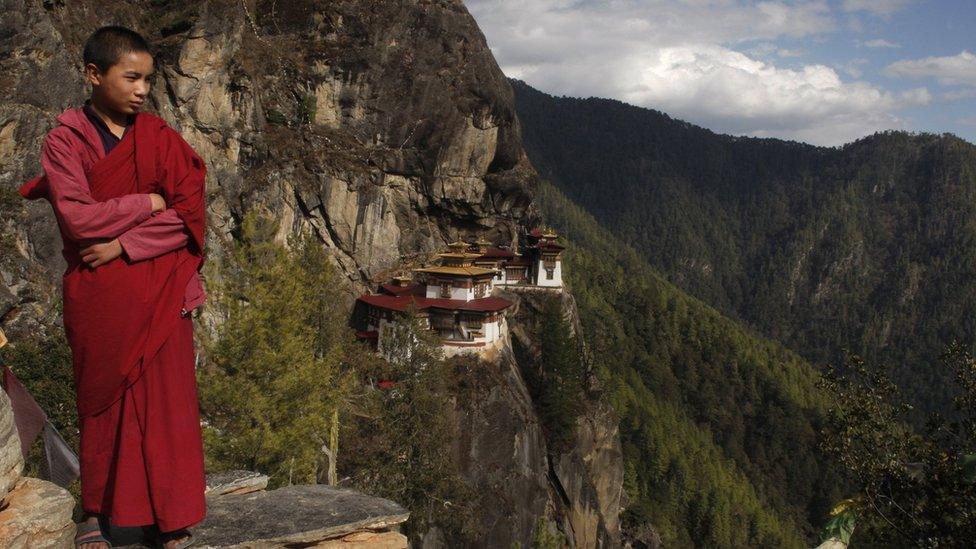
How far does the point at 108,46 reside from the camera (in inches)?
152

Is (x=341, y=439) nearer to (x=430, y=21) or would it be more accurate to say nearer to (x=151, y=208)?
(x=151, y=208)

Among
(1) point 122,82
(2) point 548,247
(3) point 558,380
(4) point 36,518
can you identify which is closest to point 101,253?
(1) point 122,82

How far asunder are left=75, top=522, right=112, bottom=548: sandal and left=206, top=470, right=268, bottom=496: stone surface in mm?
2167

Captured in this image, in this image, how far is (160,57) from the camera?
3388 centimetres

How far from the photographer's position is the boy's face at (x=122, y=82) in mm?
3904

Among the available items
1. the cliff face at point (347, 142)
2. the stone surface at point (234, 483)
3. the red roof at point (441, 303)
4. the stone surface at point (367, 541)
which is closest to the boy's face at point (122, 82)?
the stone surface at point (367, 541)

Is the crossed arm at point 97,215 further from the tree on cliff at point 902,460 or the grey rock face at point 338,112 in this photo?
the grey rock face at point 338,112

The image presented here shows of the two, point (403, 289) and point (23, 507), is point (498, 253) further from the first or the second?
point (23, 507)

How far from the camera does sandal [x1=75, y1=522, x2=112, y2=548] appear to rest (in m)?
4.09

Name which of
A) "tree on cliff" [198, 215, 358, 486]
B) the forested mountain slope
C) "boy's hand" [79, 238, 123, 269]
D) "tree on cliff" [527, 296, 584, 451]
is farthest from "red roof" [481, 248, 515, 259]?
"boy's hand" [79, 238, 123, 269]

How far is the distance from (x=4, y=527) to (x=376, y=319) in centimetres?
3419

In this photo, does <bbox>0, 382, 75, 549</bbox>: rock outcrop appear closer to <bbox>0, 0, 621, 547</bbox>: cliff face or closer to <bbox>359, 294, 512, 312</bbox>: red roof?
<bbox>0, 0, 621, 547</bbox>: cliff face

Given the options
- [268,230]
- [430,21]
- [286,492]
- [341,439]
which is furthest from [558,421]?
[286,492]

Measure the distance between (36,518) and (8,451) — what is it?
20.7 inches
